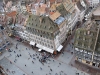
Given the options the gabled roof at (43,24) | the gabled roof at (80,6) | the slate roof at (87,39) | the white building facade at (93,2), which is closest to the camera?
the slate roof at (87,39)

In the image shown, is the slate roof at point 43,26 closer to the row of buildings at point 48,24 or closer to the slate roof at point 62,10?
the row of buildings at point 48,24

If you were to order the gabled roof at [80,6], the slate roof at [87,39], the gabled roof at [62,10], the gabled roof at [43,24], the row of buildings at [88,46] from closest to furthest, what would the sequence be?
the row of buildings at [88,46], the slate roof at [87,39], the gabled roof at [43,24], the gabled roof at [62,10], the gabled roof at [80,6]

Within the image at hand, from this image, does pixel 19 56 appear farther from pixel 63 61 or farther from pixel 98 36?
pixel 98 36

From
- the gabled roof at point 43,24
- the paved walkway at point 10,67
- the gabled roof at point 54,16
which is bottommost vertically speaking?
→ the paved walkway at point 10,67

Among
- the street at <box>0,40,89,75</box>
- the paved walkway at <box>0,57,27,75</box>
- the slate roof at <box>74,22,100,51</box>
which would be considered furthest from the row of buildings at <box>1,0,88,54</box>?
the paved walkway at <box>0,57,27,75</box>

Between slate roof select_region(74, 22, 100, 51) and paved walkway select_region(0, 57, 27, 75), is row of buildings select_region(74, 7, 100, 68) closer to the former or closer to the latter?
slate roof select_region(74, 22, 100, 51)

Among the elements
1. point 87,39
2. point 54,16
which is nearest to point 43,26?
point 54,16

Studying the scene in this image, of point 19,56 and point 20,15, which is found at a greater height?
point 20,15

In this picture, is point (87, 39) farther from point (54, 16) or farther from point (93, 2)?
point (93, 2)

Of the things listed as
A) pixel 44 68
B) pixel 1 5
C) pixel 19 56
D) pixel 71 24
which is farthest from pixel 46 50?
pixel 1 5

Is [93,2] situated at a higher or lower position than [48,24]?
higher

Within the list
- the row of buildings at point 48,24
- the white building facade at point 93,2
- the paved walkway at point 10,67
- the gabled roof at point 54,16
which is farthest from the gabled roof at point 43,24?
the white building facade at point 93,2
